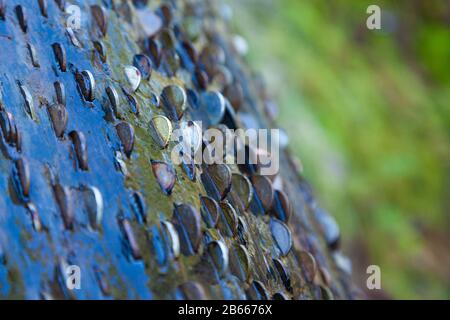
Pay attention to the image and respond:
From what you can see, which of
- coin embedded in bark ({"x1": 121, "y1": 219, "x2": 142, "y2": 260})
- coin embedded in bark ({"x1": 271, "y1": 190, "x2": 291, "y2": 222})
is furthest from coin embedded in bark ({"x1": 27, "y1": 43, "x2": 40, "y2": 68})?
coin embedded in bark ({"x1": 271, "y1": 190, "x2": 291, "y2": 222})

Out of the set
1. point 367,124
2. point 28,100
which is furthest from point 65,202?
point 367,124

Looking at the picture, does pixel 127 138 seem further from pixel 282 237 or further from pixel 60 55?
pixel 282 237

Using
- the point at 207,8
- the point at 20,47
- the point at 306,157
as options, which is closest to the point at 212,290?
the point at 20,47

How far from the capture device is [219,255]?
2.20 ft

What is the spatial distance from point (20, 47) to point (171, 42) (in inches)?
11.6

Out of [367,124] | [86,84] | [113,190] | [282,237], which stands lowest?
[367,124]

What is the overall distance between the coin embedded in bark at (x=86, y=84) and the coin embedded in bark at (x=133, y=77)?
0.07 metres

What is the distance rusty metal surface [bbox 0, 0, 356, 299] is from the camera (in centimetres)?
63

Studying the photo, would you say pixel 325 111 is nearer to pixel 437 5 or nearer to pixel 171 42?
pixel 437 5

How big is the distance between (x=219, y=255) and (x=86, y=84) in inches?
9.4

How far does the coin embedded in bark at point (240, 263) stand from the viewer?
70 cm

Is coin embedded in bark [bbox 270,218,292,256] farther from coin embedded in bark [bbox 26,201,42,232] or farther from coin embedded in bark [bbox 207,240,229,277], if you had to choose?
coin embedded in bark [bbox 26,201,42,232]
